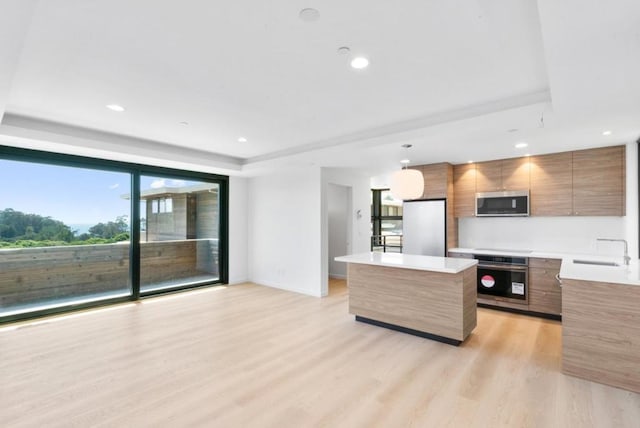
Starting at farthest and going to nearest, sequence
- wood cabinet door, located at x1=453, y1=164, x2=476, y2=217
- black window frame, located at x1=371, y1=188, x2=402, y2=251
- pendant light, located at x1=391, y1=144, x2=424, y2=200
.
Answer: black window frame, located at x1=371, y1=188, x2=402, y2=251
wood cabinet door, located at x1=453, y1=164, x2=476, y2=217
pendant light, located at x1=391, y1=144, x2=424, y2=200

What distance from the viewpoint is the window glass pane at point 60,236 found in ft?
14.0

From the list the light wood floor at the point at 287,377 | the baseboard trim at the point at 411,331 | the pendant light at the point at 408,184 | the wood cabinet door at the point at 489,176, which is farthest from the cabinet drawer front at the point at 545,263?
the pendant light at the point at 408,184

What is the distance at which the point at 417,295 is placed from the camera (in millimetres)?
3697

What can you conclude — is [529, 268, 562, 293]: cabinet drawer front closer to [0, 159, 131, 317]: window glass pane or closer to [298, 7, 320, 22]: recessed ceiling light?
[298, 7, 320, 22]: recessed ceiling light

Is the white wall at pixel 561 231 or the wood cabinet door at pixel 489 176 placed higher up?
the wood cabinet door at pixel 489 176

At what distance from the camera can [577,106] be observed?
2.74 metres

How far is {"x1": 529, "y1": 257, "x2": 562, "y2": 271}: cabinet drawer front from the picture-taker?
4.26 meters

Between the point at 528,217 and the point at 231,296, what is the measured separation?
5322mm

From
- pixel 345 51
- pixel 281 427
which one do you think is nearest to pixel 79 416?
pixel 281 427

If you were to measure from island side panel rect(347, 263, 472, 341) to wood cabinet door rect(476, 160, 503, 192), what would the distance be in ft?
7.95

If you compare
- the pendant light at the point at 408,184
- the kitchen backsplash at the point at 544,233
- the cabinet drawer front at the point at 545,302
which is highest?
the pendant light at the point at 408,184

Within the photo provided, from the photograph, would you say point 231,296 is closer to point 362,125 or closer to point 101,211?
point 101,211

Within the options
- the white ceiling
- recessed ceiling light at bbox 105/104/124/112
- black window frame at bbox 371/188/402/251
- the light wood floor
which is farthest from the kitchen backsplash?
recessed ceiling light at bbox 105/104/124/112

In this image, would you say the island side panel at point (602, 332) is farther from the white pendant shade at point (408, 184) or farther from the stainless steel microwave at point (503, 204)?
the stainless steel microwave at point (503, 204)
